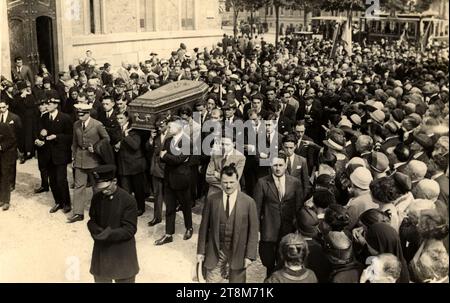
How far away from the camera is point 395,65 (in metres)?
12.7

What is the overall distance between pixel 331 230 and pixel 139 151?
391 centimetres

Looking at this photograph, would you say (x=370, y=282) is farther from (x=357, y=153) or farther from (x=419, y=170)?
(x=357, y=153)

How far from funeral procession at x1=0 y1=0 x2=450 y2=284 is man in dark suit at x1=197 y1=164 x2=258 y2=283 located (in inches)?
0.5

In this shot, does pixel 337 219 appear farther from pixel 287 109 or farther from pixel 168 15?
pixel 168 15

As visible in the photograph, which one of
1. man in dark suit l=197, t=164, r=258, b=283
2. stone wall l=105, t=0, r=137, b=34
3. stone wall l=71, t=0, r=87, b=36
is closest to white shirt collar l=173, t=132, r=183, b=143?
man in dark suit l=197, t=164, r=258, b=283

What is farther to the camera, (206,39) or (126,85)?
(206,39)

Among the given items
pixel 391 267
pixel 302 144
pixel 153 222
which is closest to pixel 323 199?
pixel 391 267

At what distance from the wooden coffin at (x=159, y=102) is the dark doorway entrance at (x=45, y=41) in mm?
7159

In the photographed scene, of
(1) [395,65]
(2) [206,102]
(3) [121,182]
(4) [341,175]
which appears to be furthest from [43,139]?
(1) [395,65]

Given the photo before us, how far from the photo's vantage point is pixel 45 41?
1616 cm

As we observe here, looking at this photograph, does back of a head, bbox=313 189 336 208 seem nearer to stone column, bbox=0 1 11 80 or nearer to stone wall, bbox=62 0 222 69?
stone column, bbox=0 1 11 80

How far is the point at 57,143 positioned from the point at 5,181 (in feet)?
3.37

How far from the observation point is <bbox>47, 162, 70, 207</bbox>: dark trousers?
25.4ft

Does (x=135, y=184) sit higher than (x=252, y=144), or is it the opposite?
(x=252, y=144)
